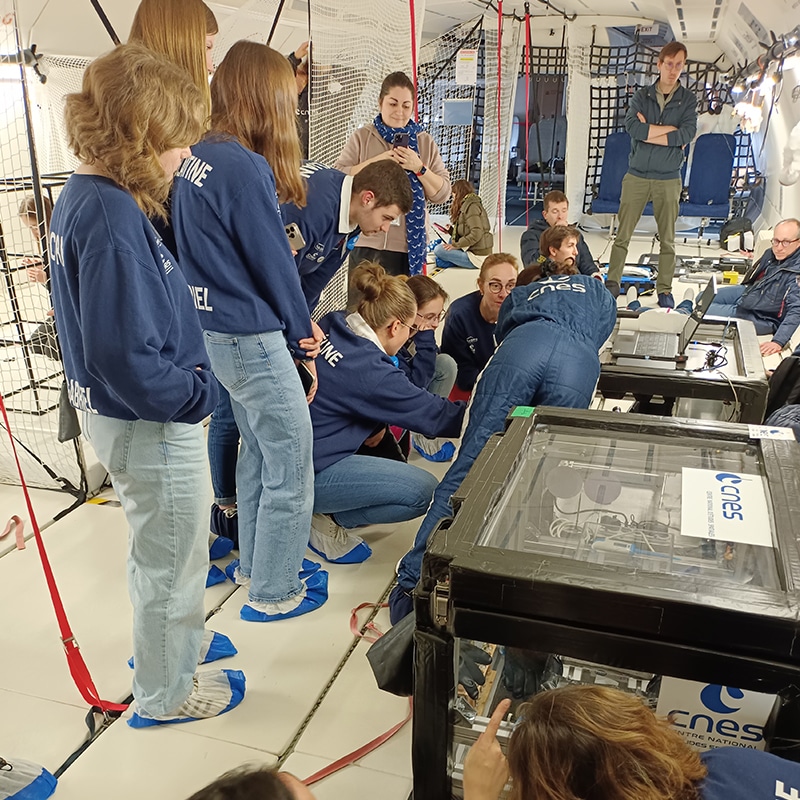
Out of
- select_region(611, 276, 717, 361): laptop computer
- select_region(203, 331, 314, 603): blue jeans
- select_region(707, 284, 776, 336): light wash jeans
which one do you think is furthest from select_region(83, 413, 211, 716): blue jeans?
select_region(707, 284, 776, 336): light wash jeans

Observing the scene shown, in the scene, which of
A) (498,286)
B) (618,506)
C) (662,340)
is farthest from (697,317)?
(618,506)

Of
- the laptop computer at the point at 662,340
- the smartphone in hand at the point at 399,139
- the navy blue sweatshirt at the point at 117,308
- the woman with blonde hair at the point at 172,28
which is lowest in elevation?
the laptop computer at the point at 662,340

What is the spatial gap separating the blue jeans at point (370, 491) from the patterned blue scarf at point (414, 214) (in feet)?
5.34

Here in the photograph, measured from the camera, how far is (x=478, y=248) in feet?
24.6

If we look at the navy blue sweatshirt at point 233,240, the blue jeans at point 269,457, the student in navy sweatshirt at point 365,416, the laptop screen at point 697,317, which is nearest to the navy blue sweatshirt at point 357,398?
the student in navy sweatshirt at point 365,416

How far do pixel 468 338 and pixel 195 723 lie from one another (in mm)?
2127

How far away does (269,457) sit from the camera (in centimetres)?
216

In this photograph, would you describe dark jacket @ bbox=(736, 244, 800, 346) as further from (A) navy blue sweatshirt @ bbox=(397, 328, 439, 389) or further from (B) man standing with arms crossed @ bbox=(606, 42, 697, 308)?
(A) navy blue sweatshirt @ bbox=(397, 328, 439, 389)

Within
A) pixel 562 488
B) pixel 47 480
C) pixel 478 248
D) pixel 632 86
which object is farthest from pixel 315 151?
pixel 632 86

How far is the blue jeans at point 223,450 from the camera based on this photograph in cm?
262

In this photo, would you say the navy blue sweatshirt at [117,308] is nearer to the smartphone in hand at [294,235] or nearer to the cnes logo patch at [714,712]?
the smartphone in hand at [294,235]

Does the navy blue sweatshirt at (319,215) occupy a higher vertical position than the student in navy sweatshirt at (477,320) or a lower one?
higher

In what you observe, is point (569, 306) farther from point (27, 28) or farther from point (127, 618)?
point (27, 28)

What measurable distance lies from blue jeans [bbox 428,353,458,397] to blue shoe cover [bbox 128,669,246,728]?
5.41ft
